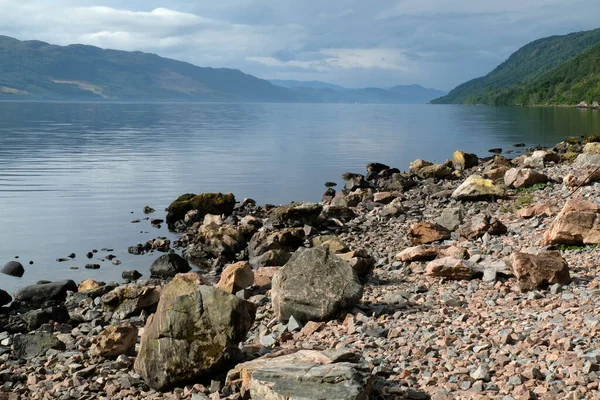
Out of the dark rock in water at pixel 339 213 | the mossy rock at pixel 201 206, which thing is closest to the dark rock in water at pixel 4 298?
the mossy rock at pixel 201 206

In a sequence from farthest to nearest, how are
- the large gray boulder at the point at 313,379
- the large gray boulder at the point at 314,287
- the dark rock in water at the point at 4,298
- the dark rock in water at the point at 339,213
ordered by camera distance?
1. the dark rock in water at the point at 339,213
2. the dark rock in water at the point at 4,298
3. the large gray boulder at the point at 314,287
4. the large gray boulder at the point at 313,379

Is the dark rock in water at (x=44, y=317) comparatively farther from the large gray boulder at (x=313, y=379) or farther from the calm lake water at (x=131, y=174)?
the large gray boulder at (x=313, y=379)

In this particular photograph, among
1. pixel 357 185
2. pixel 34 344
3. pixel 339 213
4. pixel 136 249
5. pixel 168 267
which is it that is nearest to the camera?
pixel 34 344

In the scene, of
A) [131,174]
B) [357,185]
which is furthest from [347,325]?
[131,174]

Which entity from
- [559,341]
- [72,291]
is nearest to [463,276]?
[559,341]

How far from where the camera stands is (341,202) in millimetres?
35969

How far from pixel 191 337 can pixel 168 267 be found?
12926mm

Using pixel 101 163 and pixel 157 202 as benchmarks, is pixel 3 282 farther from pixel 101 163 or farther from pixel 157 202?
pixel 101 163

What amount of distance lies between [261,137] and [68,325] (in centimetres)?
8099

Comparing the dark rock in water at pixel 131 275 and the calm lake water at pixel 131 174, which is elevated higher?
the calm lake water at pixel 131 174

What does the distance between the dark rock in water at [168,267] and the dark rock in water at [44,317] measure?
5829 mm

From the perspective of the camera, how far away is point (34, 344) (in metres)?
15.0

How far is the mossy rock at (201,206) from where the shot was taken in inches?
1324

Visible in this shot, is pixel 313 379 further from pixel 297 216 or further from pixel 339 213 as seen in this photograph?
pixel 339 213
